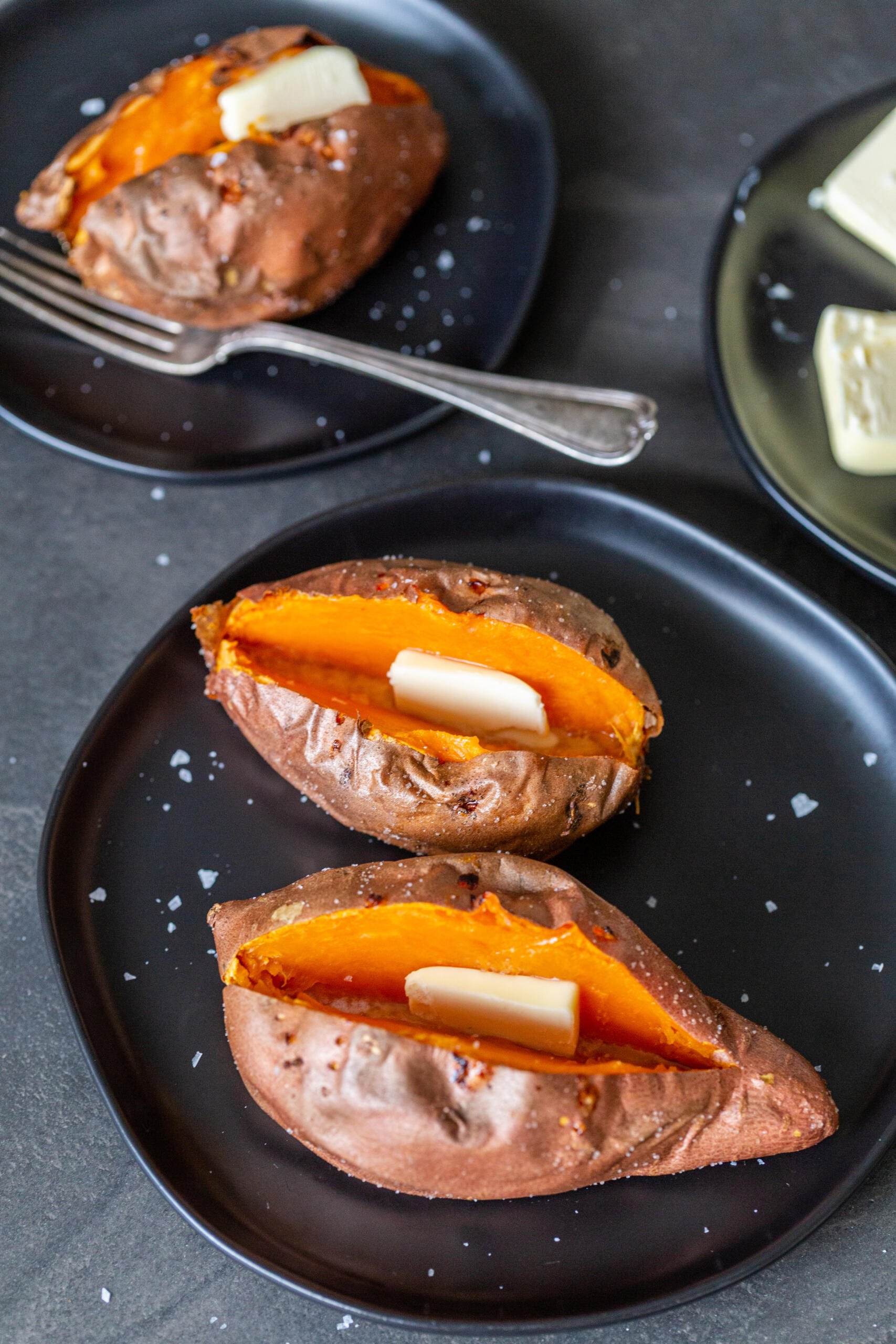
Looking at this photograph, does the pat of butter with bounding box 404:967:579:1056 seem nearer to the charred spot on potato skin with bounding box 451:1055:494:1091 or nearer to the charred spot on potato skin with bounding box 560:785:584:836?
the charred spot on potato skin with bounding box 451:1055:494:1091

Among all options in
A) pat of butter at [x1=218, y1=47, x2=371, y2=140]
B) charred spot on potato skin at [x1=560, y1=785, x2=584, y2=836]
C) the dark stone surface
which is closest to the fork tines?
the dark stone surface

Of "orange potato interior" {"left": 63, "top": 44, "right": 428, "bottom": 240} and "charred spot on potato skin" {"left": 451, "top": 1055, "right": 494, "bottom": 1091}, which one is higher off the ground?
"orange potato interior" {"left": 63, "top": 44, "right": 428, "bottom": 240}

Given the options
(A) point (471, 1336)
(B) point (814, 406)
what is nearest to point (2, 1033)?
(A) point (471, 1336)

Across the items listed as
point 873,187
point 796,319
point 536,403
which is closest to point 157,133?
point 536,403

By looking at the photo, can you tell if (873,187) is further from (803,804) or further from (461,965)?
(461,965)

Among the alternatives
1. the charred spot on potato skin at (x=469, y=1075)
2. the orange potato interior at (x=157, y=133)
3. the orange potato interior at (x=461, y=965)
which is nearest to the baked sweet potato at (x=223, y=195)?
the orange potato interior at (x=157, y=133)

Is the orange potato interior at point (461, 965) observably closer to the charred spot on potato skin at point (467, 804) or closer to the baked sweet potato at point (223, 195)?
the charred spot on potato skin at point (467, 804)
